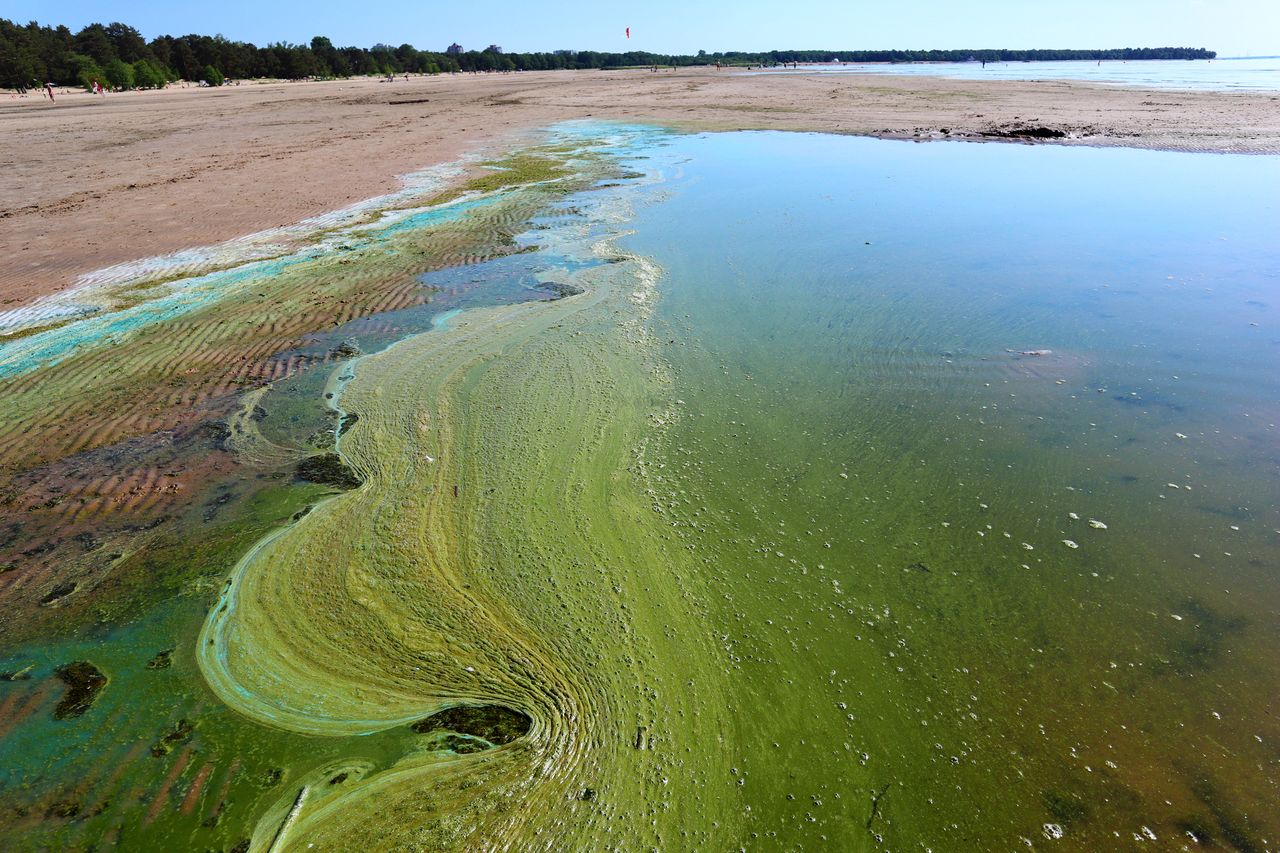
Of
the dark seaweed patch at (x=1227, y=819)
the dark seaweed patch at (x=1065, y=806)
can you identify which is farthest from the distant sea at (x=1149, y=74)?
the dark seaweed patch at (x=1065, y=806)

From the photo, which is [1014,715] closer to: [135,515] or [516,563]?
[516,563]

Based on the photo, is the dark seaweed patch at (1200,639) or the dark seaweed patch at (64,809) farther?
the dark seaweed patch at (1200,639)

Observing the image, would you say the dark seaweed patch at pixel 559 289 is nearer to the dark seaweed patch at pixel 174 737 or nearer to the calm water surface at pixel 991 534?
the calm water surface at pixel 991 534

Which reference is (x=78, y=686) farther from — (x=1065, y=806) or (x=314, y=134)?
(x=314, y=134)

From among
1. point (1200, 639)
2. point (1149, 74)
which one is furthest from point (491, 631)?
point (1149, 74)

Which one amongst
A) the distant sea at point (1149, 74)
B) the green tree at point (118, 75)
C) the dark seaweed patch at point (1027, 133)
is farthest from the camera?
the green tree at point (118, 75)

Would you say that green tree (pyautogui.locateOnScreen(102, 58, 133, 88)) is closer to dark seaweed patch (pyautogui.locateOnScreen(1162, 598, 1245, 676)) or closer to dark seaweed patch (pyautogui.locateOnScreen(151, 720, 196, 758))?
dark seaweed patch (pyautogui.locateOnScreen(151, 720, 196, 758))

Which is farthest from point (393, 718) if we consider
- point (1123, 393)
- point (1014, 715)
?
point (1123, 393)

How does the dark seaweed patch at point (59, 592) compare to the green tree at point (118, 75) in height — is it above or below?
below
